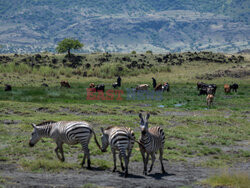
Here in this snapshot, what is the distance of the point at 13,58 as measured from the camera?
9375 centimetres

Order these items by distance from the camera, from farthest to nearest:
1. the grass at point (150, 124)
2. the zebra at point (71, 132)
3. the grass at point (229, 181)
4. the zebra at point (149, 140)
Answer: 1. the grass at point (150, 124)
2. the zebra at point (71, 132)
3. the zebra at point (149, 140)
4. the grass at point (229, 181)

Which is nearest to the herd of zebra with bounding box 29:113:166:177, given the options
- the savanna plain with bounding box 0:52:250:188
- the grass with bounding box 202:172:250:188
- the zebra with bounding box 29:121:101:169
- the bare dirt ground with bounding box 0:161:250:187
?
A: the zebra with bounding box 29:121:101:169

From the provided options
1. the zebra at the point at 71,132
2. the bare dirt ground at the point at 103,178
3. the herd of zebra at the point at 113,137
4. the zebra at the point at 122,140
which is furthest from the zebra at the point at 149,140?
the zebra at the point at 71,132

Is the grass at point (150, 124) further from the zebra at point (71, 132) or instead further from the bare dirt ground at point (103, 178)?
the zebra at point (71, 132)

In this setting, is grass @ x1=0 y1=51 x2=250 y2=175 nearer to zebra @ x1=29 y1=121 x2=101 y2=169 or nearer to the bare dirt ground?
the bare dirt ground

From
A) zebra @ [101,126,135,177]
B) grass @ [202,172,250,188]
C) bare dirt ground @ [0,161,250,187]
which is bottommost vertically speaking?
bare dirt ground @ [0,161,250,187]

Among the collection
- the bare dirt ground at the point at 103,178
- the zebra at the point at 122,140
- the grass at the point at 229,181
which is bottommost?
the bare dirt ground at the point at 103,178

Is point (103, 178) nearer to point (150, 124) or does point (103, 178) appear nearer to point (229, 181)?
point (229, 181)

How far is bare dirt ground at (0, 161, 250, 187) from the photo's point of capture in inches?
→ 444

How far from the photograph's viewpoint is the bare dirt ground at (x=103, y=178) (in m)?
11.3

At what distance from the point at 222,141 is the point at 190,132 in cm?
250

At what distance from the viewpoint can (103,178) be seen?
12086 millimetres

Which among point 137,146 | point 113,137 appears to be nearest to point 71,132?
point 113,137

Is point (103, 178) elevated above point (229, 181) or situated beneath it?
situated beneath
